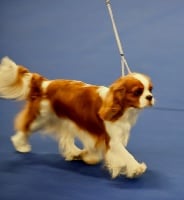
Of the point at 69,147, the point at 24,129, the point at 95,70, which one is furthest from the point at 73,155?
the point at 95,70

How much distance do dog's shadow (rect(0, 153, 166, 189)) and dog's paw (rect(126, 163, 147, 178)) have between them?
5 centimetres

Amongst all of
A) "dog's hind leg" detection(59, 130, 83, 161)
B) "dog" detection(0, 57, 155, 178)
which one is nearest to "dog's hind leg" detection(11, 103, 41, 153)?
"dog" detection(0, 57, 155, 178)

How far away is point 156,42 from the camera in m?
6.23

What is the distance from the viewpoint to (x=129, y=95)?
10.2 ft

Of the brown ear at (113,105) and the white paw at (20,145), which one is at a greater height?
the brown ear at (113,105)

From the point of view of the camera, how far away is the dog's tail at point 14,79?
3.53 m

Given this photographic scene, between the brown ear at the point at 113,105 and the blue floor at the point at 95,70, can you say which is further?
the blue floor at the point at 95,70

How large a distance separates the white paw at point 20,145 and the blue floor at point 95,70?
63 millimetres

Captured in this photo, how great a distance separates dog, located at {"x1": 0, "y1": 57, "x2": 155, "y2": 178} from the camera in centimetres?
312

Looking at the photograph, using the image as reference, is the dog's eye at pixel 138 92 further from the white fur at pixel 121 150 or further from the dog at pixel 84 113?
the white fur at pixel 121 150

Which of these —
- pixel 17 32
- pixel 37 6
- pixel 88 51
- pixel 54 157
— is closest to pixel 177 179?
pixel 54 157

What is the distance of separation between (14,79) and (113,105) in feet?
2.67

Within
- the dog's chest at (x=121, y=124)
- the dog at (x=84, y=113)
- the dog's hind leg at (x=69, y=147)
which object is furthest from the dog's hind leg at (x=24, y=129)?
the dog's chest at (x=121, y=124)

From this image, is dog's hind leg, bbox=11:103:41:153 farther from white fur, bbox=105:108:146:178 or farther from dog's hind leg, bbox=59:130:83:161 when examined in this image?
white fur, bbox=105:108:146:178
